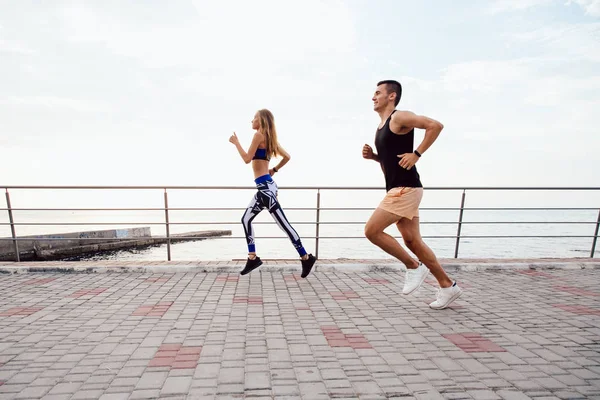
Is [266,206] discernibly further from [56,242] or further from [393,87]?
[56,242]

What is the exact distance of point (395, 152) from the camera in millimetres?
3223

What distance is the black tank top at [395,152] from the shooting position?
3.18m

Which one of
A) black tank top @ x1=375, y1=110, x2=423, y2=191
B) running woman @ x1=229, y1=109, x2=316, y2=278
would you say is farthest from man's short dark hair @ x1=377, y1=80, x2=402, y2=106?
running woman @ x1=229, y1=109, x2=316, y2=278

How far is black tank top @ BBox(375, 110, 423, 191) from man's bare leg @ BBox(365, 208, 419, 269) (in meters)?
0.31

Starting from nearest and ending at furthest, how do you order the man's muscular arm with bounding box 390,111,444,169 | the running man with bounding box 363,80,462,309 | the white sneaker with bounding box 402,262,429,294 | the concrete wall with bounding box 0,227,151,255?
the man's muscular arm with bounding box 390,111,444,169, the running man with bounding box 363,80,462,309, the white sneaker with bounding box 402,262,429,294, the concrete wall with bounding box 0,227,151,255

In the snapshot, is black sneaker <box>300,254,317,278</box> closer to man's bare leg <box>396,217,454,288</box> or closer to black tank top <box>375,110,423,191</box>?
man's bare leg <box>396,217,454,288</box>

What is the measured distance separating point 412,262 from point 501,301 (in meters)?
1.13

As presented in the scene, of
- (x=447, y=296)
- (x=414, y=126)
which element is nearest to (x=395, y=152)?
(x=414, y=126)

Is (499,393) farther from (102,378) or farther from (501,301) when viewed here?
(102,378)

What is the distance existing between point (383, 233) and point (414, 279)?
589mm

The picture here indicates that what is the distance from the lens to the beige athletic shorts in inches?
126

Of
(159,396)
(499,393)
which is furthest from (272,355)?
(499,393)

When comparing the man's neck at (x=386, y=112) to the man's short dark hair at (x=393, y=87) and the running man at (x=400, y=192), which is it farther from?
the man's short dark hair at (x=393, y=87)

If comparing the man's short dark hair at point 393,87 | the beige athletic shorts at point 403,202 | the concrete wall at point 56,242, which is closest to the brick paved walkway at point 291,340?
the beige athletic shorts at point 403,202
